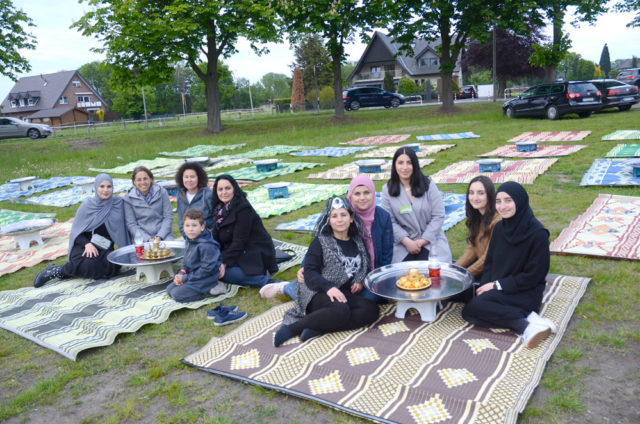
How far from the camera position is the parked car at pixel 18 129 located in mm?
30837

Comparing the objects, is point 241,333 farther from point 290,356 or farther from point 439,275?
point 439,275

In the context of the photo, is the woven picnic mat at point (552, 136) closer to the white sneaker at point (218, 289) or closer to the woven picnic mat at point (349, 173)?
the woven picnic mat at point (349, 173)

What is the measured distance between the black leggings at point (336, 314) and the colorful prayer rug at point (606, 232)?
9.41 ft

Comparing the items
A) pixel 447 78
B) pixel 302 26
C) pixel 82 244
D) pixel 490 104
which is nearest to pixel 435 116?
pixel 447 78

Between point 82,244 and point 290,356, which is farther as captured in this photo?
point 82,244

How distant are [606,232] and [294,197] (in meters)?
5.83

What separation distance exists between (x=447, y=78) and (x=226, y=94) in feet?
158

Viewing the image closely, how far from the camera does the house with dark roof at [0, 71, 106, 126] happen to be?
65.1 meters

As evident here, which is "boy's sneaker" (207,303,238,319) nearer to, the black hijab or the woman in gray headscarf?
the woman in gray headscarf

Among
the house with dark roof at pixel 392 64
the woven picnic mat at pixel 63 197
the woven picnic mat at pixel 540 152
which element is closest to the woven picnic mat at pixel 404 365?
the woven picnic mat at pixel 540 152

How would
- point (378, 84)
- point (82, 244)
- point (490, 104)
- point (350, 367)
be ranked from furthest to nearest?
point (378, 84) < point (490, 104) < point (82, 244) < point (350, 367)

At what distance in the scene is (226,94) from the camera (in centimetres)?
6969

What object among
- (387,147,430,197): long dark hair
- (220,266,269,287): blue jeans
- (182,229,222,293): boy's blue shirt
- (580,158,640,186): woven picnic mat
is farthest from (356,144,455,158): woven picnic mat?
(182,229,222,293): boy's blue shirt

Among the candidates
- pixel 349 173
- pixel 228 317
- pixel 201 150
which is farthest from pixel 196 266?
pixel 201 150
